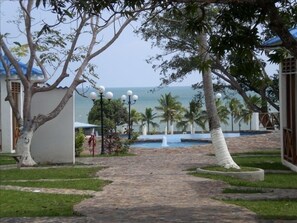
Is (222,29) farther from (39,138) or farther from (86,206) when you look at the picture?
(39,138)

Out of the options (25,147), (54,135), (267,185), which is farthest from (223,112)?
(267,185)

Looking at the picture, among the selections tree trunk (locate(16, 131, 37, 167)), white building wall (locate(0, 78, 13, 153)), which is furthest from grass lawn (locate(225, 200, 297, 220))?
white building wall (locate(0, 78, 13, 153))

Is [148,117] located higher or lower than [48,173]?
higher

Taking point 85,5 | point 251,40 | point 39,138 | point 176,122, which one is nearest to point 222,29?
point 251,40

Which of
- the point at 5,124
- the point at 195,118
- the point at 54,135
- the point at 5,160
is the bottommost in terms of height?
the point at 5,160

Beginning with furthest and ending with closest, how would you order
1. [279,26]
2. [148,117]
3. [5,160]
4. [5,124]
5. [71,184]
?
[148,117] < [5,124] < [5,160] < [71,184] < [279,26]

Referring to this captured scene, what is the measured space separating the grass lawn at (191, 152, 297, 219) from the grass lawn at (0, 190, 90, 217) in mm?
2771

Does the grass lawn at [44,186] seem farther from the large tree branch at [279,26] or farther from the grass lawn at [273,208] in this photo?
the large tree branch at [279,26]

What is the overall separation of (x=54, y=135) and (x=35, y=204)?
951 cm

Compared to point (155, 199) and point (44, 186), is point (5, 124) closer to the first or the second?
point (44, 186)

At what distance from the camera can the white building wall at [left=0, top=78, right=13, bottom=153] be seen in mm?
24188

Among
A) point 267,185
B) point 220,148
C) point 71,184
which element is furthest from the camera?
point 220,148

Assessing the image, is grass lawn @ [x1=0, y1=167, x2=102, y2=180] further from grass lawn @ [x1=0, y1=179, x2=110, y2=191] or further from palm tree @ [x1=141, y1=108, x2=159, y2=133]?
palm tree @ [x1=141, y1=108, x2=159, y2=133]

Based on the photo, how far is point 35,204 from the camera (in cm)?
1041
